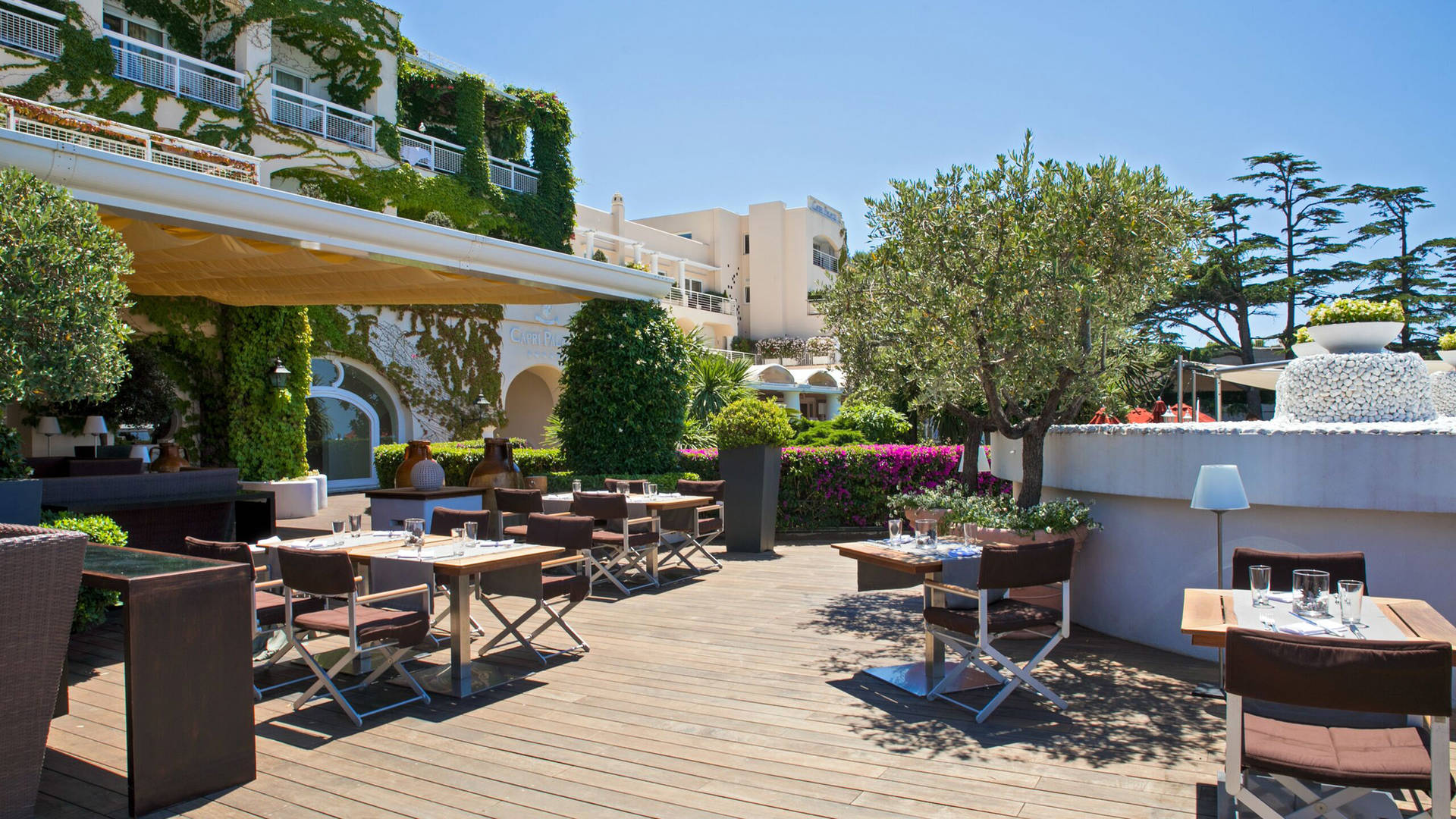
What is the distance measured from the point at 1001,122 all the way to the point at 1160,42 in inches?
119

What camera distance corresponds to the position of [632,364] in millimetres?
11383

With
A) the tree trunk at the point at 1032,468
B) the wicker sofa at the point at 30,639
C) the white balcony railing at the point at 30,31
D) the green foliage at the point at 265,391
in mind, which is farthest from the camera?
the white balcony railing at the point at 30,31

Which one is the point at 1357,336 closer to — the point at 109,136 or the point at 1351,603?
the point at 1351,603

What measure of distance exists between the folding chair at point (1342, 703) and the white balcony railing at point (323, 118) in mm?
19158

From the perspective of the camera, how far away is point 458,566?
457 cm

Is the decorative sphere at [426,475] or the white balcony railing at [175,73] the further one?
the white balcony railing at [175,73]

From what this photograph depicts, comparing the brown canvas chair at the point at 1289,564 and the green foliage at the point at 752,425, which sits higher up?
the green foliage at the point at 752,425

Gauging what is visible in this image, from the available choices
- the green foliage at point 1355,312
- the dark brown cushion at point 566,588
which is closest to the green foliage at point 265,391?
the dark brown cushion at point 566,588

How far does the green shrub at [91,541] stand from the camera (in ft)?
16.5

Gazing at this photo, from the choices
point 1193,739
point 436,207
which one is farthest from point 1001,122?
point 436,207

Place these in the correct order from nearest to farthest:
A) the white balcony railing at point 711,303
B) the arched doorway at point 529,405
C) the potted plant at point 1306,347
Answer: the potted plant at point 1306,347 → the arched doorway at point 529,405 → the white balcony railing at point 711,303

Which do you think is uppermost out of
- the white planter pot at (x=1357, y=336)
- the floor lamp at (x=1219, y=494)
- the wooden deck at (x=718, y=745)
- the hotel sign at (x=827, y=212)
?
the hotel sign at (x=827, y=212)

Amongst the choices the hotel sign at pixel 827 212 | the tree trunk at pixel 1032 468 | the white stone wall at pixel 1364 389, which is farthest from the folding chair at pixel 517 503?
the hotel sign at pixel 827 212

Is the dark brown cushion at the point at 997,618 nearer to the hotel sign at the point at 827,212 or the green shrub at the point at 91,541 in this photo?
the green shrub at the point at 91,541
